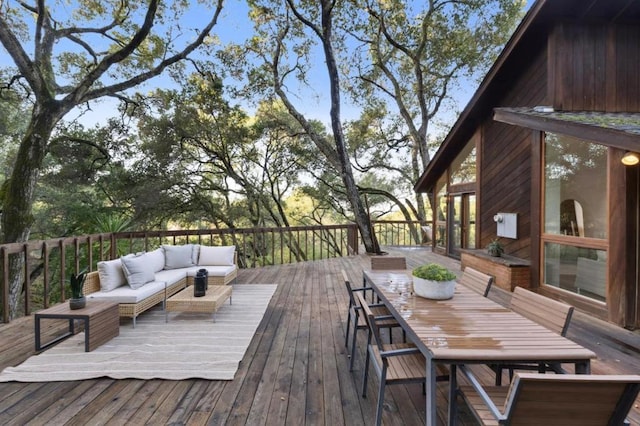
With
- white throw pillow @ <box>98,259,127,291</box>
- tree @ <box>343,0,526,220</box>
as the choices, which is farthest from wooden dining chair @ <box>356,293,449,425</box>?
tree @ <box>343,0,526,220</box>

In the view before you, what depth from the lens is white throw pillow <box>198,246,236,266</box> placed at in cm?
531

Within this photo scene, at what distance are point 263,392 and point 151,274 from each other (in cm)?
277

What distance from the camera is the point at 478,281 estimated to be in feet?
9.47

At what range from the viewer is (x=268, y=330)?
3.51m

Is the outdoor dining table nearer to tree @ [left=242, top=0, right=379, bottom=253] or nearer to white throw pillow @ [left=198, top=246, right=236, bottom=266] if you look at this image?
white throw pillow @ [left=198, top=246, right=236, bottom=266]

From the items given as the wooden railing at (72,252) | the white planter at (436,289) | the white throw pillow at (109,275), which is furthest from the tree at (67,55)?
the white planter at (436,289)

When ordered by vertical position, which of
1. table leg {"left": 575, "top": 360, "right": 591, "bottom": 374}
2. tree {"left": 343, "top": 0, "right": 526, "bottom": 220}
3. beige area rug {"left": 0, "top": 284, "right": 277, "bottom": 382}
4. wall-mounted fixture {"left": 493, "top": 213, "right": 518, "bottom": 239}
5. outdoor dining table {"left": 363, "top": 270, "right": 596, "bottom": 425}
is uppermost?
tree {"left": 343, "top": 0, "right": 526, "bottom": 220}

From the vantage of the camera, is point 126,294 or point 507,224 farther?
point 507,224

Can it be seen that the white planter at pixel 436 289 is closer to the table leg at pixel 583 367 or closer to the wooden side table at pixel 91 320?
the table leg at pixel 583 367

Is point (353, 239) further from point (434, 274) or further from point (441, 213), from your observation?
point (434, 274)

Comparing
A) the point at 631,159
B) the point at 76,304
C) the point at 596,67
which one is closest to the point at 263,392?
the point at 76,304

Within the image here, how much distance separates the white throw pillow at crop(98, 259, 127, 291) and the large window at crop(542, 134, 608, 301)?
20.1 ft

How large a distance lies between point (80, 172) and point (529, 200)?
37.1 ft

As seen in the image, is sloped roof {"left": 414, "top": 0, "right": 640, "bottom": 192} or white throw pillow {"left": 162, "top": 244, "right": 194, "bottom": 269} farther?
white throw pillow {"left": 162, "top": 244, "right": 194, "bottom": 269}
